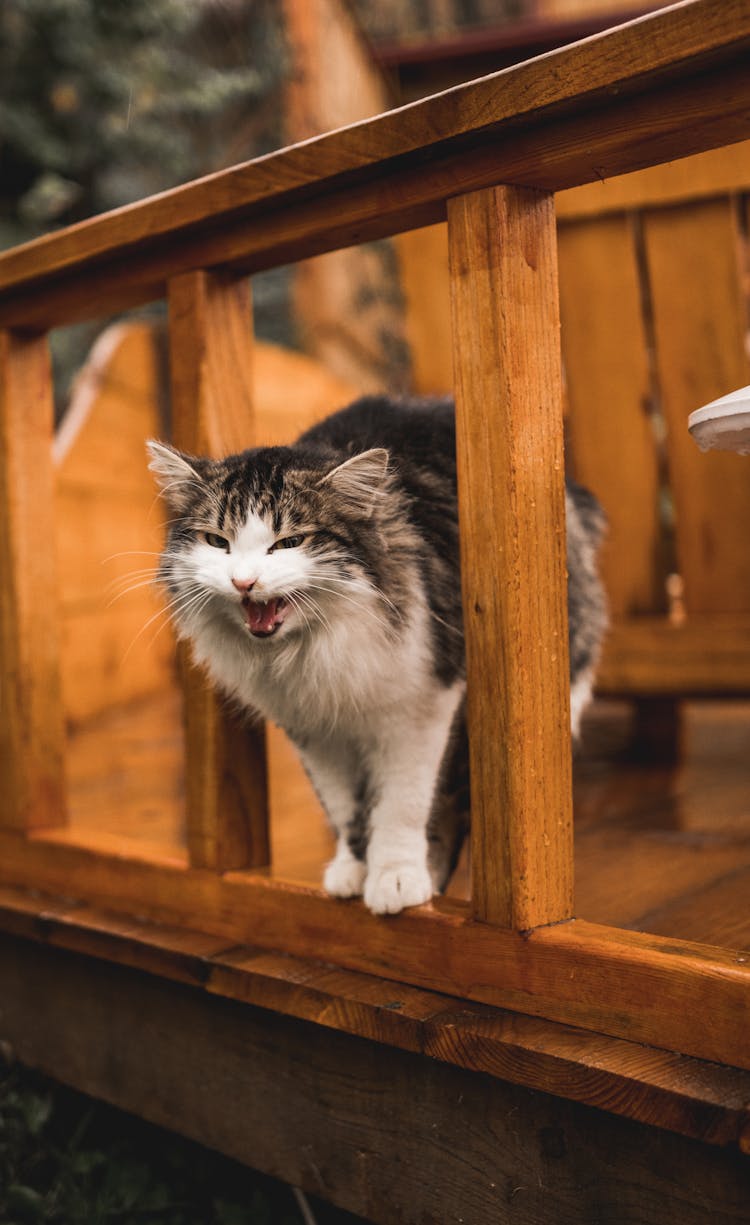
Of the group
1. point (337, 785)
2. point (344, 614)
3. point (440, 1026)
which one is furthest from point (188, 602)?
point (440, 1026)

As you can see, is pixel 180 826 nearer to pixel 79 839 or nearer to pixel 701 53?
pixel 79 839

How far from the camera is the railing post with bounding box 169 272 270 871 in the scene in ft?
5.23

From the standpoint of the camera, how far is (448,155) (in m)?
1.25

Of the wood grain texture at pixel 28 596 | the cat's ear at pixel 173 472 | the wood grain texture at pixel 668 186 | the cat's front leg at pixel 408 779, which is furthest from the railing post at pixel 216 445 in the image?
the wood grain texture at pixel 668 186

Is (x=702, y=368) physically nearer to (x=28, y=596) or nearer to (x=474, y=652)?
(x=474, y=652)

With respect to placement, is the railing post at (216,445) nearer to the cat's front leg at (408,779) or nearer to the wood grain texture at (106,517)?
the cat's front leg at (408,779)

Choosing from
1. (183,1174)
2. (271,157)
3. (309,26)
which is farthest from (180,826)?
(309,26)

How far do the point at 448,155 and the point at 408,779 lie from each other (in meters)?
0.78

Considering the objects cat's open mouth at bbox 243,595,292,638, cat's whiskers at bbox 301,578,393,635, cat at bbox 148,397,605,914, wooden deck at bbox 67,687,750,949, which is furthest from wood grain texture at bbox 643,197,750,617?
cat's open mouth at bbox 243,595,292,638

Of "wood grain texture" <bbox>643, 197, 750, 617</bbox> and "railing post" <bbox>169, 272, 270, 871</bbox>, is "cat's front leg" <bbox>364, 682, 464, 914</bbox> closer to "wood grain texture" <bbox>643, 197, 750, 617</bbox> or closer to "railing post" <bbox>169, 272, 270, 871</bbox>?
"railing post" <bbox>169, 272, 270, 871</bbox>

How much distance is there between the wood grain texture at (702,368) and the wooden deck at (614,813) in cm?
46

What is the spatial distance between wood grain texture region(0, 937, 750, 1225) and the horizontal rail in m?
1.00

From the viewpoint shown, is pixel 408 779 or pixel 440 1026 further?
pixel 408 779

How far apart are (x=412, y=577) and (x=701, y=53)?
71 centimetres
